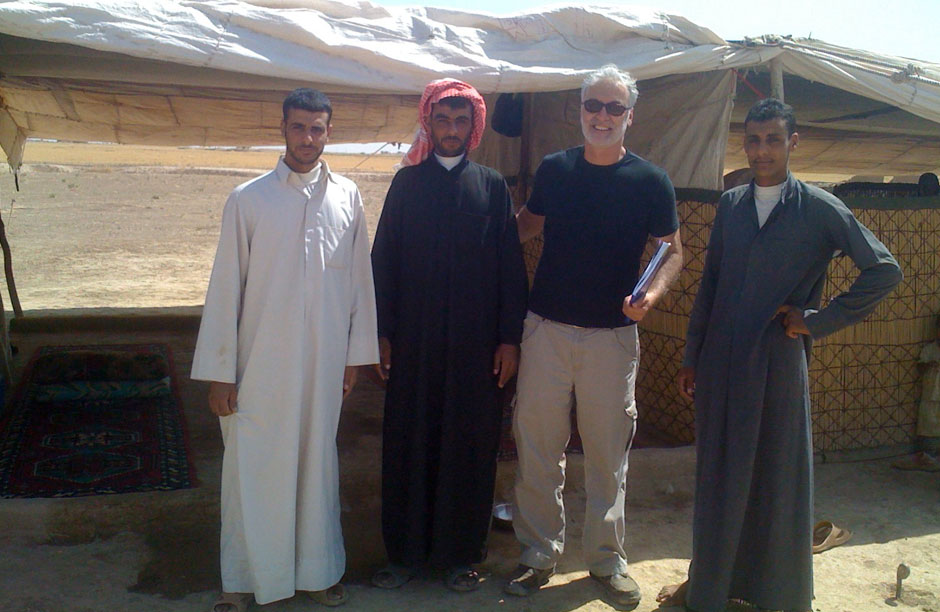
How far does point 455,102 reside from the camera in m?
2.99

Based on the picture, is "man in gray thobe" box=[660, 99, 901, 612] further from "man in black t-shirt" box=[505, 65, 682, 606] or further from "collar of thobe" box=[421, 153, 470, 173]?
"collar of thobe" box=[421, 153, 470, 173]

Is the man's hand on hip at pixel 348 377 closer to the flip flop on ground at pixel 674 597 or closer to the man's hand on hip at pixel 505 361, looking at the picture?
the man's hand on hip at pixel 505 361

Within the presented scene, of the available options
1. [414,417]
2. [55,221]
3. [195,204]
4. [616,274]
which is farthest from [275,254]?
[195,204]

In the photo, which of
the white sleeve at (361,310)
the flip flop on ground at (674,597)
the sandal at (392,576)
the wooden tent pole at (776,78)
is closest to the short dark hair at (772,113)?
the white sleeve at (361,310)

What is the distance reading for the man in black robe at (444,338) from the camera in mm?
3080

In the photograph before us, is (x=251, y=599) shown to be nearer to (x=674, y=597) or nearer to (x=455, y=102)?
(x=674, y=597)

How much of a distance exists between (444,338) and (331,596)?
1065 mm

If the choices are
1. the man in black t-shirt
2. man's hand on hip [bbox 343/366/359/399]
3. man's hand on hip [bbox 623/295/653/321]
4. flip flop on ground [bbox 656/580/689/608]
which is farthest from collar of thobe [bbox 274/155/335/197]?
flip flop on ground [bbox 656/580/689/608]

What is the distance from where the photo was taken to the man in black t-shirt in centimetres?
299

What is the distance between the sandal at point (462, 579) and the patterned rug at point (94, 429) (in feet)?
5.16

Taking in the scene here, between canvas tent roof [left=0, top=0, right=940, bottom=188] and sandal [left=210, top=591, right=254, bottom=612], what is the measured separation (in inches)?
88.5

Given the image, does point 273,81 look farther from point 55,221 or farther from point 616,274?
point 55,221

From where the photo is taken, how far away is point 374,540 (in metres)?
3.64

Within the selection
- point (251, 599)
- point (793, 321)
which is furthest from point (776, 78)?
point (251, 599)
